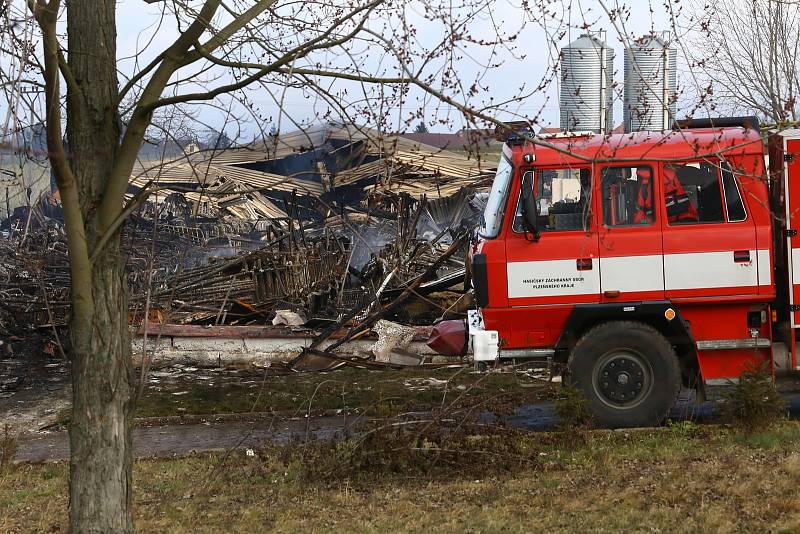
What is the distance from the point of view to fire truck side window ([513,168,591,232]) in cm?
884

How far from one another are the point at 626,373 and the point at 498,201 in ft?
6.84

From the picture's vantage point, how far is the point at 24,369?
14.3 m

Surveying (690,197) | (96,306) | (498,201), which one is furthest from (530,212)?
(96,306)

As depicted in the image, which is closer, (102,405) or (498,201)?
(102,405)

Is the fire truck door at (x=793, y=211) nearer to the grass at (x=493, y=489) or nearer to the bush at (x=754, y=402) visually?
the bush at (x=754, y=402)

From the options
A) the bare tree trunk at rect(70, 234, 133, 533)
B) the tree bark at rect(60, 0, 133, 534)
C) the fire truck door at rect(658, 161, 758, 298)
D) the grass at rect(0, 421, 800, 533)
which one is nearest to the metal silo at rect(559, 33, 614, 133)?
the fire truck door at rect(658, 161, 758, 298)

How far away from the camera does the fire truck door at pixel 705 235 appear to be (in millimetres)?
8656

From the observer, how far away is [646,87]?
18.5 ft

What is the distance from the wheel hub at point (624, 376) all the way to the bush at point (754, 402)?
0.83m

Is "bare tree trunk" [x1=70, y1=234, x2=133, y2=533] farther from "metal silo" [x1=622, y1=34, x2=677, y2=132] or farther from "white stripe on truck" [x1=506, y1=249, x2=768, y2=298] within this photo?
"white stripe on truck" [x1=506, y1=249, x2=768, y2=298]

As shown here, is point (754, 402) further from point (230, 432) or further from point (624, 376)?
point (230, 432)

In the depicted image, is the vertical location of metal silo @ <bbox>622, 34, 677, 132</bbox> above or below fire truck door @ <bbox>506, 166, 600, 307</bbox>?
above

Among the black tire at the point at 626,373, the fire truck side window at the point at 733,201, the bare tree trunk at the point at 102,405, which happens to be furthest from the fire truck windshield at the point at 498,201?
the bare tree trunk at the point at 102,405

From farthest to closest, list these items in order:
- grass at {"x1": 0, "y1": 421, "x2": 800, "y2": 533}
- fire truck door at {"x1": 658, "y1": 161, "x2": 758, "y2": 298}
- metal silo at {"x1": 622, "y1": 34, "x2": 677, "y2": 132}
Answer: fire truck door at {"x1": 658, "y1": 161, "x2": 758, "y2": 298} < grass at {"x1": 0, "y1": 421, "x2": 800, "y2": 533} < metal silo at {"x1": 622, "y1": 34, "x2": 677, "y2": 132}
